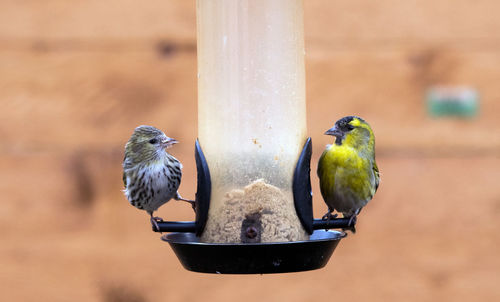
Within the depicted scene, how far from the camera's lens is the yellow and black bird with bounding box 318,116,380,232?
2.67 meters

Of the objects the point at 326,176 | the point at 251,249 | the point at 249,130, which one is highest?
the point at 249,130

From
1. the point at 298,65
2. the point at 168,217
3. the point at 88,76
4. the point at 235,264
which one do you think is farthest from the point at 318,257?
the point at 88,76

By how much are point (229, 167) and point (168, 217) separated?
36.0 inches

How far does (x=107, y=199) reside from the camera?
10.9ft

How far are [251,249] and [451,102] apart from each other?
141 cm

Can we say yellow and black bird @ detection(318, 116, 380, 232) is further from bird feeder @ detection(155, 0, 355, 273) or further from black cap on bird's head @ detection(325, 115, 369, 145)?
bird feeder @ detection(155, 0, 355, 273)

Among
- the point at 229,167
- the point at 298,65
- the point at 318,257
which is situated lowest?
the point at 318,257

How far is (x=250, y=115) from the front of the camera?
7.96ft

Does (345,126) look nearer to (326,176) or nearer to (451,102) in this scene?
(326,176)

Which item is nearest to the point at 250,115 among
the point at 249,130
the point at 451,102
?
the point at 249,130

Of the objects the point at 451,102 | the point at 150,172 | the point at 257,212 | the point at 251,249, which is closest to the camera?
the point at 251,249

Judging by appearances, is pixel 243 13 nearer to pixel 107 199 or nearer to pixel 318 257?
pixel 318 257

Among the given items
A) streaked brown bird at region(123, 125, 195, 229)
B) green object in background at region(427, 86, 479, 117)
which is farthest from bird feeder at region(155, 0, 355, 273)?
green object in background at region(427, 86, 479, 117)

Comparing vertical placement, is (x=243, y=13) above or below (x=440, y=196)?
above
